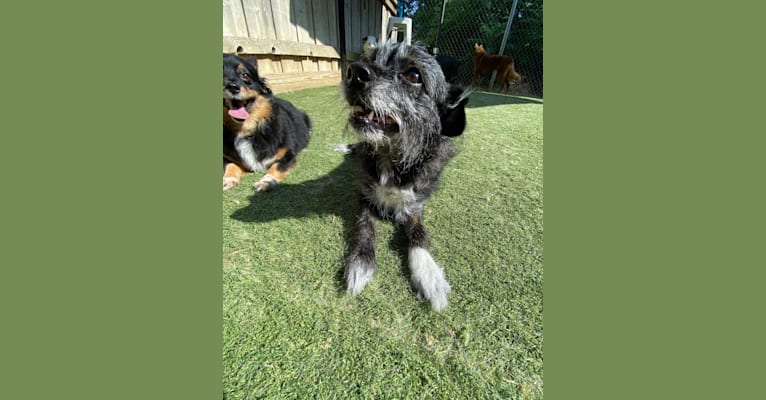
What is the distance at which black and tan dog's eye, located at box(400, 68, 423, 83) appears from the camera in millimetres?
2287

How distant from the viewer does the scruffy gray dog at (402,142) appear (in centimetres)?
200

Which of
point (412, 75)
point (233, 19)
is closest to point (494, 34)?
point (233, 19)

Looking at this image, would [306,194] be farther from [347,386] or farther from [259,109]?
[347,386]

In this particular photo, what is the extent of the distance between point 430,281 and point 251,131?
2.91 m

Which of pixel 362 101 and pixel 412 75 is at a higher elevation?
pixel 412 75

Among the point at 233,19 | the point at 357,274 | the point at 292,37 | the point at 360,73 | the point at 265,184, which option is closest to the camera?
the point at 357,274

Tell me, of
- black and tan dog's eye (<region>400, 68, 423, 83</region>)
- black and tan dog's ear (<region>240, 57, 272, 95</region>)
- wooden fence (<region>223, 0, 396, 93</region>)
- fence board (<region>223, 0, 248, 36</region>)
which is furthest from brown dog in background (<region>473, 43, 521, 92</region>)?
black and tan dog's eye (<region>400, 68, 423, 83</region>)

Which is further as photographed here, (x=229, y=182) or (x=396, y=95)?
(x=229, y=182)

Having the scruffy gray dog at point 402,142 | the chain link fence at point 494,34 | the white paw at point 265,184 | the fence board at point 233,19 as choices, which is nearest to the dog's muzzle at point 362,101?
the scruffy gray dog at point 402,142

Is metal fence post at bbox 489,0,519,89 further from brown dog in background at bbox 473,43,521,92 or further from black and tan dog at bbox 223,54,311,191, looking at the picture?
black and tan dog at bbox 223,54,311,191

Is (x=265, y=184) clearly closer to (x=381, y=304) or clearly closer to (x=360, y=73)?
(x=360, y=73)

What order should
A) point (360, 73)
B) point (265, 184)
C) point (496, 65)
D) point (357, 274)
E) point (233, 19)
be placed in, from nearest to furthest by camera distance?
point (357, 274)
point (360, 73)
point (265, 184)
point (233, 19)
point (496, 65)

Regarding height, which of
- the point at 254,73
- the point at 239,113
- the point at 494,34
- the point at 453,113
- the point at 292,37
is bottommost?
the point at 239,113

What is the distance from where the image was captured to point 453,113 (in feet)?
8.20
